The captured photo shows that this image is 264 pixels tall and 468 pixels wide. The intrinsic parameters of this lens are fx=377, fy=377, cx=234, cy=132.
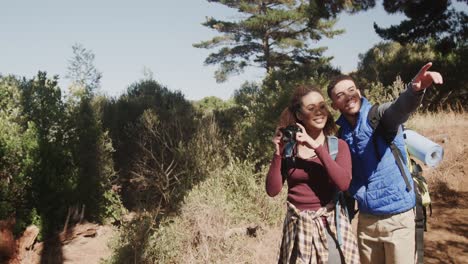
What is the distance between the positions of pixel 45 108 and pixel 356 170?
8468 millimetres

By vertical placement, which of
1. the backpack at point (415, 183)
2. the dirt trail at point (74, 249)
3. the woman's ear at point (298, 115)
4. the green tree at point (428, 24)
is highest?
the green tree at point (428, 24)

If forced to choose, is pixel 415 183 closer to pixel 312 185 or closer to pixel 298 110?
pixel 312 185

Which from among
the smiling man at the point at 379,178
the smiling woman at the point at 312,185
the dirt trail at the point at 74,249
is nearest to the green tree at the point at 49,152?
the dirt trail at the point at 74,249

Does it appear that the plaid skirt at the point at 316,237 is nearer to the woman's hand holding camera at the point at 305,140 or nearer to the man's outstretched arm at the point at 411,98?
the woman's hand holding camera at the point at 305,140

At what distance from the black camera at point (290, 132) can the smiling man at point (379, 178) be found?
40 centimetres

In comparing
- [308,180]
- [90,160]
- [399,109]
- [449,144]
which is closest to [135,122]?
[90,160]

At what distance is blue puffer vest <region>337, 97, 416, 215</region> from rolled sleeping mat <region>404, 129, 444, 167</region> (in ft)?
0.62

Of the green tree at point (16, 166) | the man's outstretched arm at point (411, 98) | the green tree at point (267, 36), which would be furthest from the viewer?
the green tree at point (267, 36)

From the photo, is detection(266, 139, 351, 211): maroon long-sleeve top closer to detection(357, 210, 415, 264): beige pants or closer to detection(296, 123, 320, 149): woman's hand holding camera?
detection(296, 123, 320, 149): woman's hand holding camera

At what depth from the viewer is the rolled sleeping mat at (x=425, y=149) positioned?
88.4 inches

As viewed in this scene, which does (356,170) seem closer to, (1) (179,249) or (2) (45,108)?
(1) (179,249)

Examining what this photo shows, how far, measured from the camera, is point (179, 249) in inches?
200

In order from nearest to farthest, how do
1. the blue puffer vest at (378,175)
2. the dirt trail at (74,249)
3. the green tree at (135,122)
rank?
the blue puffer vest at (378,175) → the dirt trail at (74,249) → the green tree at (135,122)

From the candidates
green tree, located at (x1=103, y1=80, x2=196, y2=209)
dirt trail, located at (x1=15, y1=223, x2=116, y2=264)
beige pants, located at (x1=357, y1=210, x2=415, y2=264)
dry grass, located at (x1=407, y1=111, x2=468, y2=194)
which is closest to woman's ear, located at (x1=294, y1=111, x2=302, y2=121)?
beige pants, located at (x1=357, y1=210, x2=415, y2=264)
